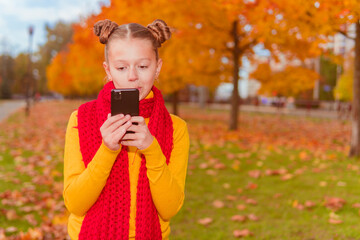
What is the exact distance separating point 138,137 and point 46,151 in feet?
28.0

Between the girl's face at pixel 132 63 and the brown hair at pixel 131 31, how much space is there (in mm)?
24

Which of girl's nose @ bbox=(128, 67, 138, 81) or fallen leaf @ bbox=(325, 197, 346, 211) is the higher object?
girl's nose @ bbox=(128, 67, 138, 81)

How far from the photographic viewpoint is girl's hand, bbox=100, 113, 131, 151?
131cm

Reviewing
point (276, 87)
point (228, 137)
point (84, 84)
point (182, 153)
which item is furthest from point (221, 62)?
point (84, 84)

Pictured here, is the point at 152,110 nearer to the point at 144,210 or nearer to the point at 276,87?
the point at 144,210

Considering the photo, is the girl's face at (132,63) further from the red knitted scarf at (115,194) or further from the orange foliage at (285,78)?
the orange foliage at (285,78)

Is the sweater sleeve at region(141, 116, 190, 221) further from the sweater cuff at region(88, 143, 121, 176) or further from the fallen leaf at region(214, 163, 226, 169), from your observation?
the fallen leaf at region(214, 163, 226, 169)

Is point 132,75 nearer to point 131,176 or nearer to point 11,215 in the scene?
point 131,176

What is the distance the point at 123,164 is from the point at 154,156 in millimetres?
208

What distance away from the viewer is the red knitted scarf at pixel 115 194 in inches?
60.5

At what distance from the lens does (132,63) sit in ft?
4.90

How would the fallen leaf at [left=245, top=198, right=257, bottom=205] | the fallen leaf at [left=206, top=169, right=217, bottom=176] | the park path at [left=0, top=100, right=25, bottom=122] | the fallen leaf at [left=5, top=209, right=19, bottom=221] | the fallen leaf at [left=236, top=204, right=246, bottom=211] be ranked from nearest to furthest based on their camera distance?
the fallen leaf at [left=5, top=209, right=19, bottom=221] < the fallen leaf at [left=236, top=204, right=246, bottom=211] < the fallen leaf at [left=245, top=198, right=257, bottom=205] < the fallen leaf at [left=206, top=169, right=217, bottom=176] < the park path at [left=0, top=100, right=25, bottom=122]

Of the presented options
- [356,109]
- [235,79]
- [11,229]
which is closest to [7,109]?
[235,79]

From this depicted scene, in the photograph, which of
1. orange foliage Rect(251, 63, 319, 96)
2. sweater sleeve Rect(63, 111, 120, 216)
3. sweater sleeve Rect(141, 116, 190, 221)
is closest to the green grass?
sweater sleeve Rect(141, 116, 190, 221)
